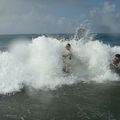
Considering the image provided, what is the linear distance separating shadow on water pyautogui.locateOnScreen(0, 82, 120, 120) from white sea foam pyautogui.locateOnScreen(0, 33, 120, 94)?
145cm

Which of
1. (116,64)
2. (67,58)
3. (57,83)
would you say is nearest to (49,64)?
(67,58)

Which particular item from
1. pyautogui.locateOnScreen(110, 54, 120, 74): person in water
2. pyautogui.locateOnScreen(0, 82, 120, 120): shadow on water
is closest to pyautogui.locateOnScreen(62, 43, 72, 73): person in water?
pyautogui.locateOnScreen(110, 54, 120, 74): person in water

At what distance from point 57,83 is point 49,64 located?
2.35 m

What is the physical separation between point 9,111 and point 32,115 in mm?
1230

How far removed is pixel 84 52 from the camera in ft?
82.4

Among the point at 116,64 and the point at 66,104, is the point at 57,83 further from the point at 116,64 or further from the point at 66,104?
the point at 116,64

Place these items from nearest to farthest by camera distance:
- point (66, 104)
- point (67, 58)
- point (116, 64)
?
point (66, 104) < point (67, 58) < point (116, 64)

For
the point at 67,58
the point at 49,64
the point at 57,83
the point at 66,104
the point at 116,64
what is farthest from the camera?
the point at 116,64

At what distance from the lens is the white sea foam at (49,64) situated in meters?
20.5

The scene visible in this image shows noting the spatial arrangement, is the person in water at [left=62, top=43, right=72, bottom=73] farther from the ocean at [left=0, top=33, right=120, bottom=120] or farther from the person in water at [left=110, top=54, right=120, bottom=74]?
the person in water at [left=110, top=54, right=120, bottom=74]

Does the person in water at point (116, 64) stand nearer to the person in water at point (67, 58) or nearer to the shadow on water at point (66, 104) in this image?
the person in water at point (67, 58)

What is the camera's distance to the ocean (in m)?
15.0

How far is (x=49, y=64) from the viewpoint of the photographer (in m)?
22.5

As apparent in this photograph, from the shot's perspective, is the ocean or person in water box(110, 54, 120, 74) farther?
person in water box(110, 54, 120, 74)
